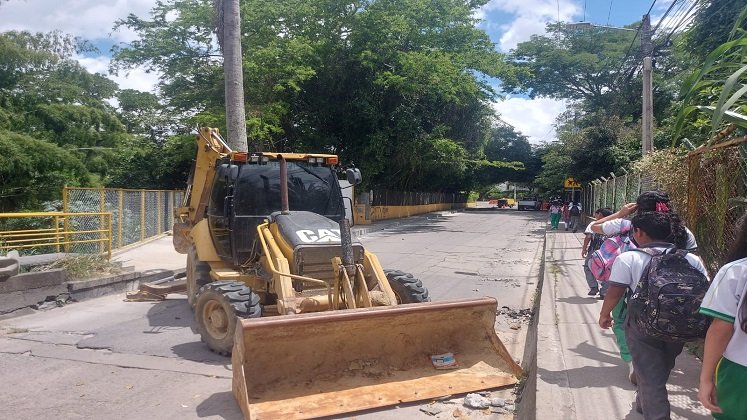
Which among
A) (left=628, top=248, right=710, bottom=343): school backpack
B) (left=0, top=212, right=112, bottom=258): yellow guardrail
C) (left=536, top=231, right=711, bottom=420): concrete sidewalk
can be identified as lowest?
(left=536, top=231, right=711, bottom=420): concrete sidewalk

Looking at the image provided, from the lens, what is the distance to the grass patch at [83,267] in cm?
991

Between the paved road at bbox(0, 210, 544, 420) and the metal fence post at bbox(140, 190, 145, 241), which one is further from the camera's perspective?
the metal fence post at bbox(140, 190, 145, 241)

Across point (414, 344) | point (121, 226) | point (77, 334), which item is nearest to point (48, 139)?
point (121, 226)

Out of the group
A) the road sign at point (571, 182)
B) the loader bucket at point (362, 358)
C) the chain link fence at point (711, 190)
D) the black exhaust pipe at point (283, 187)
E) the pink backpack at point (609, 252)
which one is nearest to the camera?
the loader bucket at point (362, 358)

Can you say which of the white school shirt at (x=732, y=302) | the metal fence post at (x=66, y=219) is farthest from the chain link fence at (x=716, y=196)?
the metal fence post at (x=66, y=219)

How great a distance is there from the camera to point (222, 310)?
247 inches

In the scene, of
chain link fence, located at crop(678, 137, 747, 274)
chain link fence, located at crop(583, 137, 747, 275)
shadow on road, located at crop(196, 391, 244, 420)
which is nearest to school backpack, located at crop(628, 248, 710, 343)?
chain link fence, located at crop(583, 137, 747, 275)

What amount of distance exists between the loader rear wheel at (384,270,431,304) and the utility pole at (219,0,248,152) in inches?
290

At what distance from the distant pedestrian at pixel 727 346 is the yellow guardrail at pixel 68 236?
419 inches

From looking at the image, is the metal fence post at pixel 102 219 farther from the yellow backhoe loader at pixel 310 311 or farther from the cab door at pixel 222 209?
the cab door at pixel 222 209

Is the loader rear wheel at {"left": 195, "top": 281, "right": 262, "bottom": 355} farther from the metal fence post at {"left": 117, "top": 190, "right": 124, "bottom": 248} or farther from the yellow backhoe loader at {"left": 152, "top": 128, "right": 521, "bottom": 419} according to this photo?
the metal fence post at {"left": 117, "top": 190, "right": 124, "bottom": 248}

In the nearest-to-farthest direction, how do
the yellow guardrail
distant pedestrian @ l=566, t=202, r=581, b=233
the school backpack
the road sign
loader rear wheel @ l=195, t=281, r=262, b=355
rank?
the school backpack, loader rear wheel @ l=195, t=281, r=262, b=355, the yellow guardrail, distant pedestrian @ l=566, t=202, r=581, b=233, the road sign

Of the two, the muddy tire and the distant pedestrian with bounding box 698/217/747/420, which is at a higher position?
the distant pedestrian with bounding box 698/217/747/420

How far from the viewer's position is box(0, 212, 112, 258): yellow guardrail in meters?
10.5
